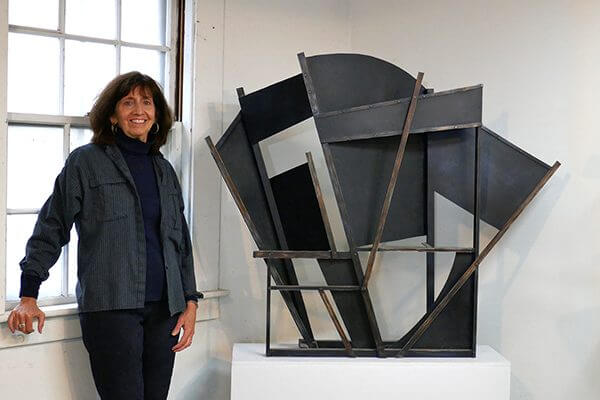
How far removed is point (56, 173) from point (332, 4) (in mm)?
1399

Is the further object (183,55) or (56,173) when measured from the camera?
(183,55)

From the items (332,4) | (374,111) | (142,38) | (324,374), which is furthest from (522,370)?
(142,38)

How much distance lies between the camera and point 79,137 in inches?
106

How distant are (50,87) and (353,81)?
3.57ft

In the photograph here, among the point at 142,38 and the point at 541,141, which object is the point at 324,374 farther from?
the point at 142,38

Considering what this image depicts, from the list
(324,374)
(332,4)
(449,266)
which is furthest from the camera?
(332,4)

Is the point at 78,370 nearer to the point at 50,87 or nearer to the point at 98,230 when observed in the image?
the point at 98,230

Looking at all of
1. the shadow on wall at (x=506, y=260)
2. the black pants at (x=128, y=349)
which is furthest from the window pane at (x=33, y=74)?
the shadow on wall at (x=506, y=260)

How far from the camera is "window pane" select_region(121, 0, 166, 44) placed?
278 centimetres

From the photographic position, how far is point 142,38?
2.83 metres

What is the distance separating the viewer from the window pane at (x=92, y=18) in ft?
8.67

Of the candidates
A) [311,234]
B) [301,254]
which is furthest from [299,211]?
[301,254]

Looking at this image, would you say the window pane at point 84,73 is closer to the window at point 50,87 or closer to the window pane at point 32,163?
the window at point 50,87

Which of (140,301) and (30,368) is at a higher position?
(140,301)
